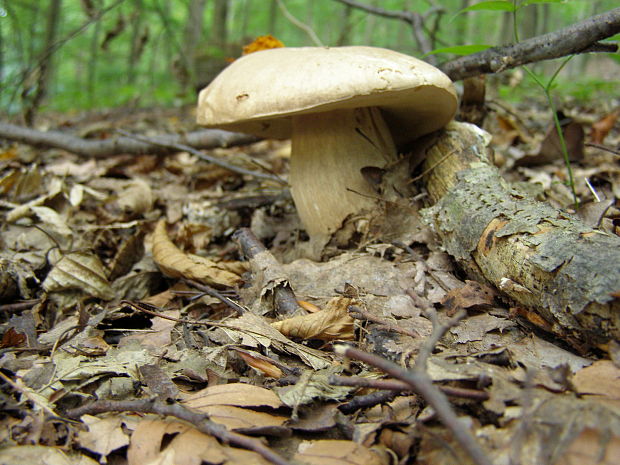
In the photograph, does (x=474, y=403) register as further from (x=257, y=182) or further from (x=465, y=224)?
(x=257, y=182)

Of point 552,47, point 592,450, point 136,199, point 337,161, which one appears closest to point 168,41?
point 136,199

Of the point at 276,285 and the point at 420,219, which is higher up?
the point at 420,219

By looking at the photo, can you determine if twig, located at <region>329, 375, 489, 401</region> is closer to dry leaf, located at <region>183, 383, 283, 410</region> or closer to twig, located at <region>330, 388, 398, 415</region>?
twig, located at <region>330, 388, 398, 415</region>

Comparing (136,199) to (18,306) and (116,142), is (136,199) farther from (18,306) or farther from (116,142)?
(18,306)

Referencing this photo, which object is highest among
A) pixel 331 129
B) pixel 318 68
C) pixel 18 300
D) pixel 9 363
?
pixel 318 68

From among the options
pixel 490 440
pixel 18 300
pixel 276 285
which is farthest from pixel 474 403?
pixel 18 300

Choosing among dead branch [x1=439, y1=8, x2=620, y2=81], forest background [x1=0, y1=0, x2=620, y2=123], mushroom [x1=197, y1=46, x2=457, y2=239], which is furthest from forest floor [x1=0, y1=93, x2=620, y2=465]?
forest background [x1=0, y1=0, x2=620, y2=123]
